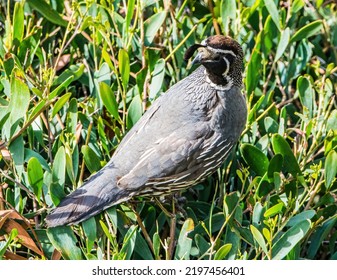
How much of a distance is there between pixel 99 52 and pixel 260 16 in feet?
3.15

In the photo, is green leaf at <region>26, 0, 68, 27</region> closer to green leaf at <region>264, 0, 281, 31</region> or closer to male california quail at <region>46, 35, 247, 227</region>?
male california quail at <region>46, 35, 247, 227</region>

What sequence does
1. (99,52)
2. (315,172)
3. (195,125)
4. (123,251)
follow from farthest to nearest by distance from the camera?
(99,52) < (195,125) < (315,172) < (123,251)

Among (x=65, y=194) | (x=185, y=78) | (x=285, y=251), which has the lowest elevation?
(x=285, y=251)

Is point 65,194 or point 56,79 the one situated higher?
point 56,79

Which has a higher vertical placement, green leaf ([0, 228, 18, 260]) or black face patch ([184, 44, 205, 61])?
black face patch ([184, 44, 205, 61])

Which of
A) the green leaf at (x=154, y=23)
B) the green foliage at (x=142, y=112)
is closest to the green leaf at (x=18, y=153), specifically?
the green foliage at (x=142, y=112)

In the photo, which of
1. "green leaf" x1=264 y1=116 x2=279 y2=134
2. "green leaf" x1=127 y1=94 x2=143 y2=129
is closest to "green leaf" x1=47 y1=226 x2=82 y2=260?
"green leaf" x1=127 y1=94 x2=143 y2=129

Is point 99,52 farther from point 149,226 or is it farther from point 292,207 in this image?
point 292,207

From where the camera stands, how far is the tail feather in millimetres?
4055

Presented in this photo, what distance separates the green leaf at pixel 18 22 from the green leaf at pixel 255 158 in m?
1.30

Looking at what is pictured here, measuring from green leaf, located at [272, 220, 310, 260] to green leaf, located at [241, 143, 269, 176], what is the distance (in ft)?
1.78

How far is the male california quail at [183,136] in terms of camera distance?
4.32 metres

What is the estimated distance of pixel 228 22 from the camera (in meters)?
4.91

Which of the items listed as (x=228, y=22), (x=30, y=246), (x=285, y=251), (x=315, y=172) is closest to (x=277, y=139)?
(x=315, y=172)
